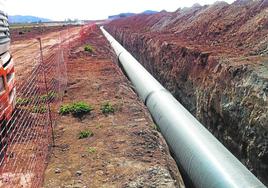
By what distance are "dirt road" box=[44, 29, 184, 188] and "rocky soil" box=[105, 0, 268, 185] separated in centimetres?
200

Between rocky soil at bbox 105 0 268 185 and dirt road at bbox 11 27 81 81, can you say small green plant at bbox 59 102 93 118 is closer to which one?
rocky soil at bbox 105 0 268 185

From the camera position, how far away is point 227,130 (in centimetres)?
988

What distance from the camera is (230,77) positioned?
10.3m

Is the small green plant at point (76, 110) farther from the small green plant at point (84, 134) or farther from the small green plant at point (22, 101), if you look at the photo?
the small green plant at point (84, 134)

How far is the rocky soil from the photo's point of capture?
8.52 m

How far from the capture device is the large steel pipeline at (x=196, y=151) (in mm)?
6375

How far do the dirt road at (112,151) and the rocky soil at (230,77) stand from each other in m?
2.00

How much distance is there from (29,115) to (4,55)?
2.29 metres

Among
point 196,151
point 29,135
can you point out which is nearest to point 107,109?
point 29,135

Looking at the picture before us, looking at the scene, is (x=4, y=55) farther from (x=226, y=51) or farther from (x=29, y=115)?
(x=226, y=51)

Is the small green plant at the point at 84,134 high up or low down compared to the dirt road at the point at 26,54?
up

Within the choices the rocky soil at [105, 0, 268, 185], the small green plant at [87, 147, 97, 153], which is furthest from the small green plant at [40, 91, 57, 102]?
the rocky soil at [105, 0, 268, 185]

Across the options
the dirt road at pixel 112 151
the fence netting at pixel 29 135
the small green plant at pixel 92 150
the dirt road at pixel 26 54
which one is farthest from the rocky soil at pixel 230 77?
the dirt road at pixel 26 54

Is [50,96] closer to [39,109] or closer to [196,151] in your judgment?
[39,109]
